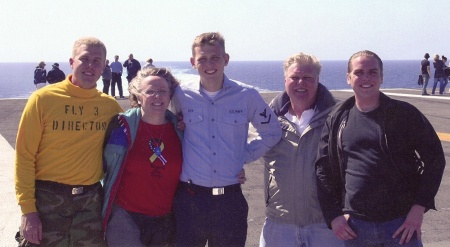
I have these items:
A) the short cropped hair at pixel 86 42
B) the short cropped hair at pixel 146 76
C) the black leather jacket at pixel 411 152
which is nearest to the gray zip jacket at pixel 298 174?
the black leather jacket at pixel 411 152

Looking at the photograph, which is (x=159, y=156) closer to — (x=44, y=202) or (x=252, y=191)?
(x=44, y=202)

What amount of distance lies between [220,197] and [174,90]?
0.87 m

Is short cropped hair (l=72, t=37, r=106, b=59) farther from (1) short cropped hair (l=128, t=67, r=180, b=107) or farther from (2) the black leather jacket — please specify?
(2) the black leather jacket

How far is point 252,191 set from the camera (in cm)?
767

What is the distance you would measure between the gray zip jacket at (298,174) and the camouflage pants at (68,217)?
1262mm

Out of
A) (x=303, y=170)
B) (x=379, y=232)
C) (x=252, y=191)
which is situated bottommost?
(x=252, y=191)

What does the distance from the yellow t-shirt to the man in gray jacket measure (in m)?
1.27

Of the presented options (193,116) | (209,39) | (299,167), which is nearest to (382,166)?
(299,167)

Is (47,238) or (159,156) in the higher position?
(159,156)

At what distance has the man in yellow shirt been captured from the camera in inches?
135

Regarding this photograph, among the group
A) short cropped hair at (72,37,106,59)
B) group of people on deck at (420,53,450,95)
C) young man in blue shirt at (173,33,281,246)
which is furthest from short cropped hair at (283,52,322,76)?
group of people on deck at (420,53,450,95)

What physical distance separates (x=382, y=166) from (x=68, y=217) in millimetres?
2083

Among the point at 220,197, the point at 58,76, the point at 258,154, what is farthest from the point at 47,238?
the point at 58,76

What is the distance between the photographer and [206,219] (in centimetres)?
362
